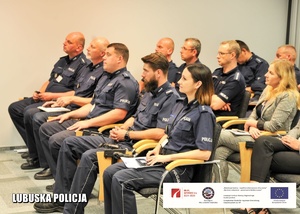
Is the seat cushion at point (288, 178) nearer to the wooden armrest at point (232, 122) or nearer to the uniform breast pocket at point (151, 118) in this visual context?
the wooden armrest at point (232, 122)

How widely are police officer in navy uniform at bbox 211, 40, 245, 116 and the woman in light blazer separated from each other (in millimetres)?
508

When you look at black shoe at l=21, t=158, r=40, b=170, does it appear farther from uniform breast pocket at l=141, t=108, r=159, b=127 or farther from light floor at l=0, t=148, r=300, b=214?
uniform breast pocket at l=141, t=108, r=159, b=127

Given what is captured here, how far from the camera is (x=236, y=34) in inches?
294

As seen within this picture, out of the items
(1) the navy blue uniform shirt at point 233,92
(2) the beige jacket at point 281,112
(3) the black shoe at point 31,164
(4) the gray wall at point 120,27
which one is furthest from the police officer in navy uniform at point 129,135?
(4) the gray wall at point 120,27

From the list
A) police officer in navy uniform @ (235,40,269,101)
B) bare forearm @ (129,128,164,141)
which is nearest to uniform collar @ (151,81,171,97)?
bare forearm @ (129,128,164,141)

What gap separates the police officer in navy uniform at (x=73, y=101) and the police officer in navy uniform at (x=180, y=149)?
1.79 m

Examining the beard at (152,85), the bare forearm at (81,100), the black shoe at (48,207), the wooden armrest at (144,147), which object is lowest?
the black shoe at (48,207)

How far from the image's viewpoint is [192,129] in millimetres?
3576

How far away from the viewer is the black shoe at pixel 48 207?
4.30 m

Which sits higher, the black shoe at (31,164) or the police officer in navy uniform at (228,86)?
the police officer in navy uniform at (228,86)

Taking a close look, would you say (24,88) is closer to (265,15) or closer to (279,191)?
(265,15)

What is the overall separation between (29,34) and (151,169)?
3.43 meters

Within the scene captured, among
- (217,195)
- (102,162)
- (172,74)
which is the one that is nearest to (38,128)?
(102,162)

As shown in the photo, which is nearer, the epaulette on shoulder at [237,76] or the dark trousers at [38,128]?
the epaulette on shoulder at [237,76]
